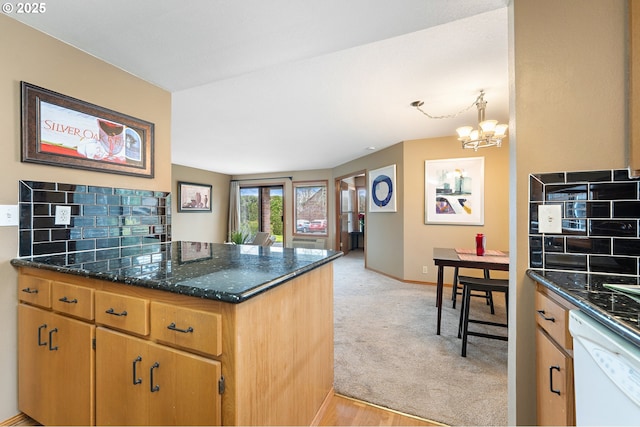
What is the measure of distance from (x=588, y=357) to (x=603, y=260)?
23.1 inches

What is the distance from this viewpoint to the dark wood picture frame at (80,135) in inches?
56.6

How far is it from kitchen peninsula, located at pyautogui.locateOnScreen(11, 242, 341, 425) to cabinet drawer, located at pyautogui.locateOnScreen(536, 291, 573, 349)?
3.07 ft

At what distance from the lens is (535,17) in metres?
1.13

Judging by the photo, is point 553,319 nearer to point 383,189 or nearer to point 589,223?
point 589,223

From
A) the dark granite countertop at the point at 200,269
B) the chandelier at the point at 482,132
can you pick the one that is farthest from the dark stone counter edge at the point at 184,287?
the chandelier at the point at 482,132

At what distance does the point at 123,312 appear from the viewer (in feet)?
3.32

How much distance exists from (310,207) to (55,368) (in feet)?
19.2

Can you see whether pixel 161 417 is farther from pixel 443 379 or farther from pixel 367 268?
pixel 367 268

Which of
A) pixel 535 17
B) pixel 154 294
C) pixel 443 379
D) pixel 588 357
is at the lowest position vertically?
pixel 443 379

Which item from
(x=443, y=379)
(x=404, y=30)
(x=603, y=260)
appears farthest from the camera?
(x=443, y=379)

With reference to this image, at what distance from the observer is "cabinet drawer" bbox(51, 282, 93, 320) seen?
3.68 ft

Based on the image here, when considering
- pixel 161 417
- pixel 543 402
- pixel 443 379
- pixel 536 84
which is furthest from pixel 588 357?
pixel 161 417

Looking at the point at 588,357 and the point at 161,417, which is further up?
the point at 588,357

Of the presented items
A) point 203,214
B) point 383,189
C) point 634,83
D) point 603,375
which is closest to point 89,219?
point 603,375
